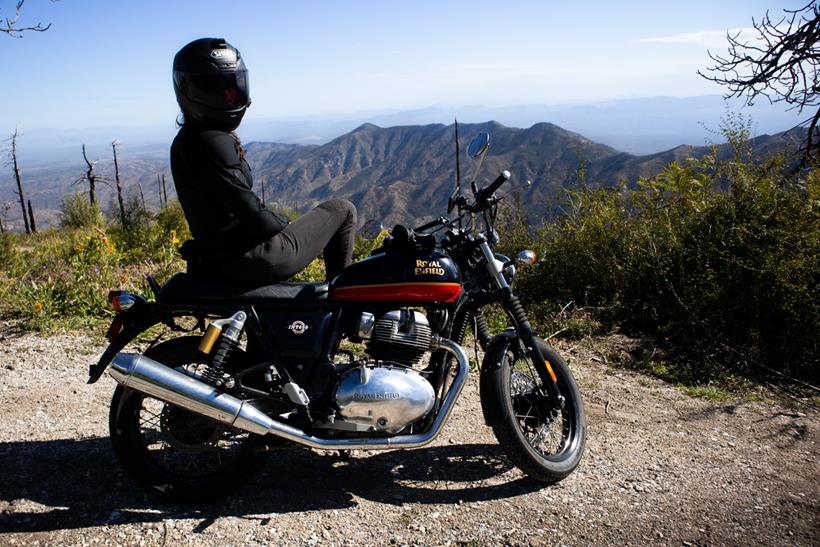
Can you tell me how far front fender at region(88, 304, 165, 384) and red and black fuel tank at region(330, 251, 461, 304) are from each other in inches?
38.9

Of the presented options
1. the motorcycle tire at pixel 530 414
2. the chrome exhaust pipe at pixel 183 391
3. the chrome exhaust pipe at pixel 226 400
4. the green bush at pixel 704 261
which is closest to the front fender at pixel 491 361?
the motorcycle tire at pixel 530 414

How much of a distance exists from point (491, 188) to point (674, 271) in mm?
4041

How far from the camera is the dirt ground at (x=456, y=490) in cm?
315

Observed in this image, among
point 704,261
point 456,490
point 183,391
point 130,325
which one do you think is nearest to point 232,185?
point 130,325

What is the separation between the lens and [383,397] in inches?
127

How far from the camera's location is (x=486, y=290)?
3.56 metres

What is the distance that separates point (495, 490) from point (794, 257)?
4.09 metres

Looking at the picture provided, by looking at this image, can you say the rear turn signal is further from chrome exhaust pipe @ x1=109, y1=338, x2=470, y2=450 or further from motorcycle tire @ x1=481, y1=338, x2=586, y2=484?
motorcycle tire @ x1=481, y1=338, x2=586, y2=484

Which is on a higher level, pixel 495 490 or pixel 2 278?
pixel 2 278

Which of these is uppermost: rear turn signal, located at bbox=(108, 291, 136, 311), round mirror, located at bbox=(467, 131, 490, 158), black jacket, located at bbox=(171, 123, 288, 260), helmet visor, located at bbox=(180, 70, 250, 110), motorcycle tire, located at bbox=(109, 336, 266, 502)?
helmet visor, located at bbox=(180, 70, 250, 110)

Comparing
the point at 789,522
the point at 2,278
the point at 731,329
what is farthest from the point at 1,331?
the point at 731,329

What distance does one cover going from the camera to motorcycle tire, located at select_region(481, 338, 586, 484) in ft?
11.2

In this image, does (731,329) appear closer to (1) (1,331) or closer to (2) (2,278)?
(1) (1,331)

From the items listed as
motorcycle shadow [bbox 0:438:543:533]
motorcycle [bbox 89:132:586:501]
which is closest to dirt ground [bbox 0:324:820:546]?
motorcycle shadow [bbox 0:438:543:533]
